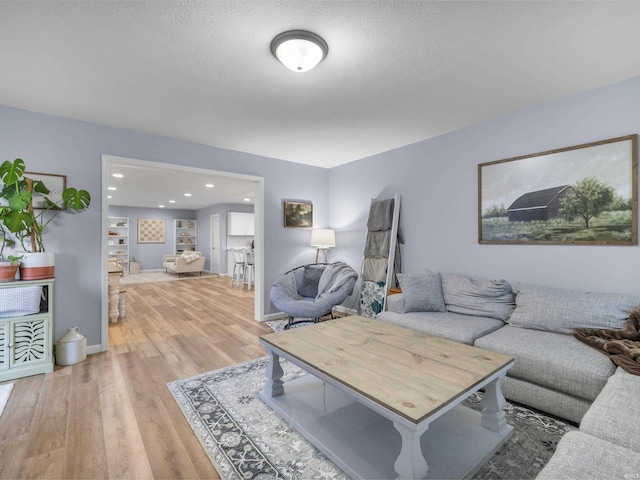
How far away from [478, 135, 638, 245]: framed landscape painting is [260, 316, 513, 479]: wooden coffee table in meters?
1.52

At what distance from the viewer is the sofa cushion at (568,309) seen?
212 cm

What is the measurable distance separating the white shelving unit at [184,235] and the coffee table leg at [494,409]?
10.9m

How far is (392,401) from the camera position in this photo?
1322mm

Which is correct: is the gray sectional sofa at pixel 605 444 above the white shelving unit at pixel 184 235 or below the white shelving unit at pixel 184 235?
below

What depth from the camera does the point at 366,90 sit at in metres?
2.43

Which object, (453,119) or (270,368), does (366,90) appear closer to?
(453,119)

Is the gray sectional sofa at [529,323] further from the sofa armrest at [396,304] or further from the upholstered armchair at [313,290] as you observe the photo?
the upholstered armchair at [313,290]

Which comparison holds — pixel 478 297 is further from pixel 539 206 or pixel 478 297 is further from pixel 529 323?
pixel 539 206

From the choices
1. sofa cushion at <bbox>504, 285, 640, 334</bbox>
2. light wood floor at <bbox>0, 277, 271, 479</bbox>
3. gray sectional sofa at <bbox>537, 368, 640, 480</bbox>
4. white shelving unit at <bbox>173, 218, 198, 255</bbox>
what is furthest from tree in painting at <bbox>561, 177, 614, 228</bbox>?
white shelving unit at <bbox>173, 218, 198, 255</bbox>

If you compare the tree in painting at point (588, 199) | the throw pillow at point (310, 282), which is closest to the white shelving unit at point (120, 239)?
the throw pillow at point (310, 282)

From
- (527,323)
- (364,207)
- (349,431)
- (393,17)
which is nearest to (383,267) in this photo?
(364,207)

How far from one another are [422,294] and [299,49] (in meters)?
2.41

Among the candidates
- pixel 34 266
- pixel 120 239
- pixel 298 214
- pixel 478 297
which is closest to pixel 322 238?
pixel 298 214

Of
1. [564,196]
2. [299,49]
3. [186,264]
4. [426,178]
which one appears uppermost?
[299,49]
